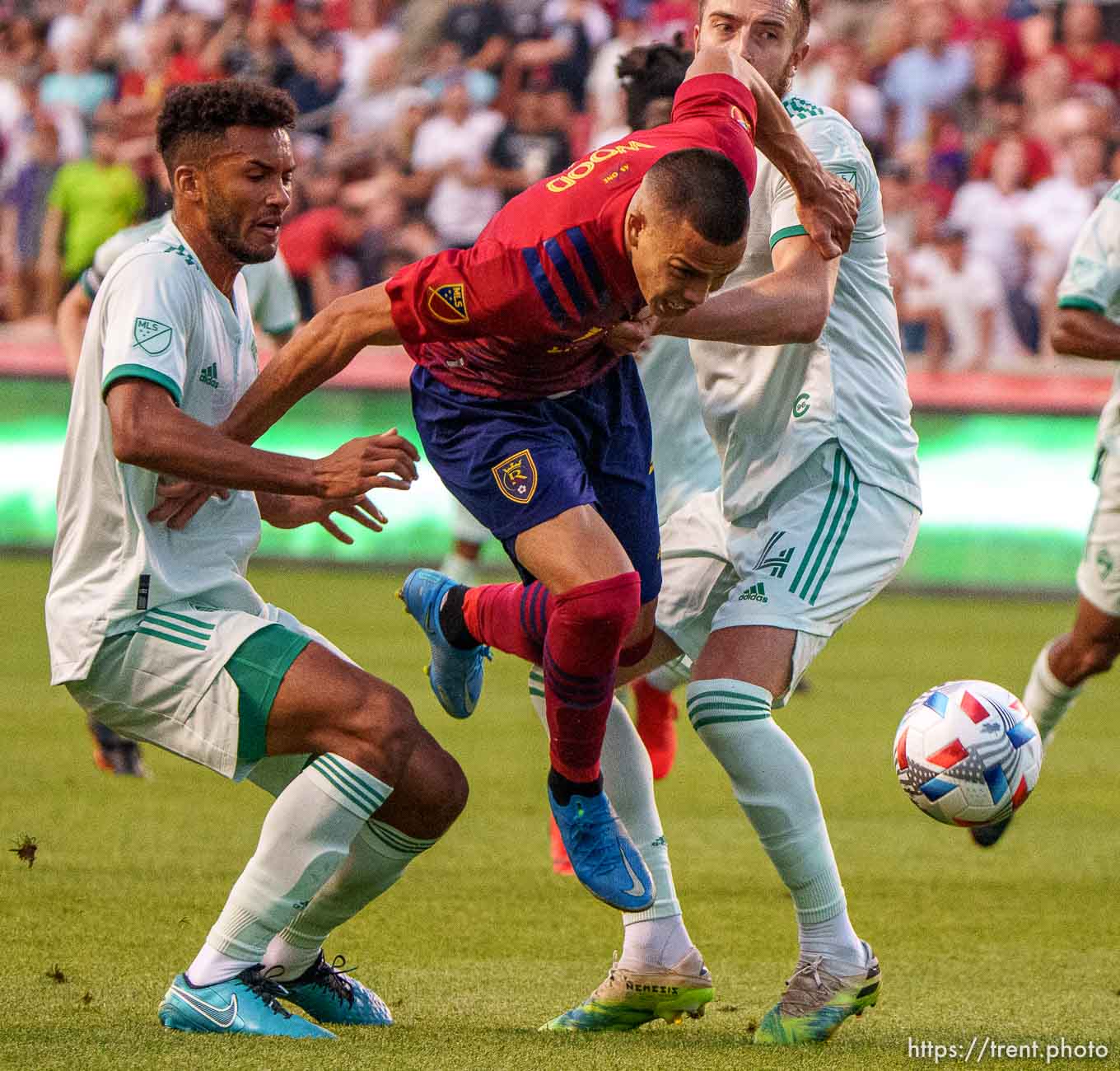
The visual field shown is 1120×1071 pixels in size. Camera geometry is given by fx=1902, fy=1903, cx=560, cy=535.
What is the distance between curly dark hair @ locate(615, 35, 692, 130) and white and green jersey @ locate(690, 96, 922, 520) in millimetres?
1649

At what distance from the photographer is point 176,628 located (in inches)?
175

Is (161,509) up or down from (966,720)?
up

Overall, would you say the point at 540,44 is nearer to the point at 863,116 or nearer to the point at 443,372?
the point at 863,116

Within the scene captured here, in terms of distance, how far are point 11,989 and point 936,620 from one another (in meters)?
9.73

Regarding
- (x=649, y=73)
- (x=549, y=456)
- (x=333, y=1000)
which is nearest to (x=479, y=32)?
(x=649, y=73)

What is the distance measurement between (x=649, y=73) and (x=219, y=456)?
3.22m

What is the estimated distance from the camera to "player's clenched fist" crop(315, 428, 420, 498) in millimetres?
4215

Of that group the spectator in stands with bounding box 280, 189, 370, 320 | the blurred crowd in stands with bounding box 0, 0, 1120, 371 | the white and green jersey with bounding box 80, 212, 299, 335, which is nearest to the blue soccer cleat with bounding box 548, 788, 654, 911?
the white and green jersey with bounding box 80, 212, 299, 335

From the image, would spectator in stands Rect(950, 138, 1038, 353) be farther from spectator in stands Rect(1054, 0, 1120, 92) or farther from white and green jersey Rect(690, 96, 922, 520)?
white and green jersey Rect(690, 96, 922, 520)

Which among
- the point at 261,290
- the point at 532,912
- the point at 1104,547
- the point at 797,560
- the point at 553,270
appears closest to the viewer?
the point at 553,270

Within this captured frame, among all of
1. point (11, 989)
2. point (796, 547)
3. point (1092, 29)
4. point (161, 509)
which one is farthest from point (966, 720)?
Answer: point (1092, 29)

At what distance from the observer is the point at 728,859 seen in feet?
22.8

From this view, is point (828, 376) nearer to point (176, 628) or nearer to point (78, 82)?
point (176, 628)

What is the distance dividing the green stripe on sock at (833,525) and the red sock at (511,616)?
2.12 feet
